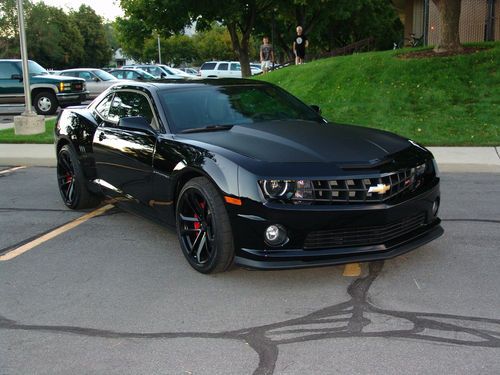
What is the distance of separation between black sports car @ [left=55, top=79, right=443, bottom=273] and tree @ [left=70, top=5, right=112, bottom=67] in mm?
80876

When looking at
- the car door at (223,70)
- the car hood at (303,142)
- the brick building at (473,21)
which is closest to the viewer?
the car hood at (303,142)

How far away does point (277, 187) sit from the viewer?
13.2ft

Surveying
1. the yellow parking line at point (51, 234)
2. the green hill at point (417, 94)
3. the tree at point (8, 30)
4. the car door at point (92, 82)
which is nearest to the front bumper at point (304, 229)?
the yellow parking line at point (51, 234)

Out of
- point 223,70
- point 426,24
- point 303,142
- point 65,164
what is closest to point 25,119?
point 65,164

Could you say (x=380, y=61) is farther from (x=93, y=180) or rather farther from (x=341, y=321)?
(x=341, y=321)

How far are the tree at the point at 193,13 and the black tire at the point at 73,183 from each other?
66.9 ft

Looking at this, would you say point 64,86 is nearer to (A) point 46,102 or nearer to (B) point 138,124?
(A) point 46,102

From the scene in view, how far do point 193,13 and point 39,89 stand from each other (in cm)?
1037

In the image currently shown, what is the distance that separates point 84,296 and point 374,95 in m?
11.0

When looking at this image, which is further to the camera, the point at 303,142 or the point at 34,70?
the point at 34,70

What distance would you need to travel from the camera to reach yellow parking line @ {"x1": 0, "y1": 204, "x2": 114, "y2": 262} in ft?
17.5

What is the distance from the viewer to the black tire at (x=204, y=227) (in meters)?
4.24

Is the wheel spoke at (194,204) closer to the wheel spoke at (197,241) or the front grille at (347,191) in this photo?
the wheel spoke at (197,241)

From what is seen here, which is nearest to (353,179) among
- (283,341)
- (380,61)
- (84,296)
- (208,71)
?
(283,341)
